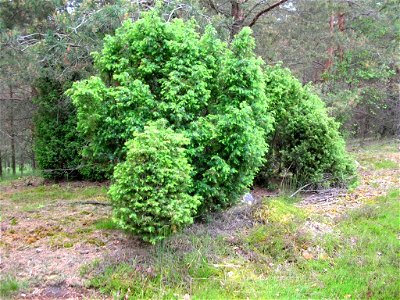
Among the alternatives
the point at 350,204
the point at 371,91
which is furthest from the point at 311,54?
the point at 350,204

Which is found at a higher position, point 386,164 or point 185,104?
point 185,104

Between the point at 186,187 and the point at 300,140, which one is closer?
the point at 186,187

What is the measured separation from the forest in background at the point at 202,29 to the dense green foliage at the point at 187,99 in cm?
123

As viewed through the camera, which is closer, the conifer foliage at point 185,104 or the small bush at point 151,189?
the small bush at point 151,189

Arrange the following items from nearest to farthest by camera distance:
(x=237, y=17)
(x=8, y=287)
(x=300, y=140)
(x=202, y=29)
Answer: (x=8, y=287)
(x=300, y=140)
(x=202, y=29)
(x=237, y=17)

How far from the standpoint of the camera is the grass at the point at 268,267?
352 centimetres

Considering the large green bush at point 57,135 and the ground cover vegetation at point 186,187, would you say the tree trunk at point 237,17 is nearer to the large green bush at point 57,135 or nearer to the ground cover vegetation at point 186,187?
the ground cover vegetation at point 186,187

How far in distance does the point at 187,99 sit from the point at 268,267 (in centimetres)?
215

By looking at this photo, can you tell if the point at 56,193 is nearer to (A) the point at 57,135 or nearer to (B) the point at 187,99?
(A) the point at 57,135

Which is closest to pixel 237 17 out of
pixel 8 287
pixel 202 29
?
pixel 202 29

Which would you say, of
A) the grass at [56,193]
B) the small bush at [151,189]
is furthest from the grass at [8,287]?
the grass at [56,193]

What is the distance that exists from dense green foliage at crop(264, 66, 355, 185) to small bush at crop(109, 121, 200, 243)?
11.0 feet

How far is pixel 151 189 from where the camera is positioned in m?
3.69

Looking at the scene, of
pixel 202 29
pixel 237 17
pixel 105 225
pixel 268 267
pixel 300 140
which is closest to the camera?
pixel 268 267
